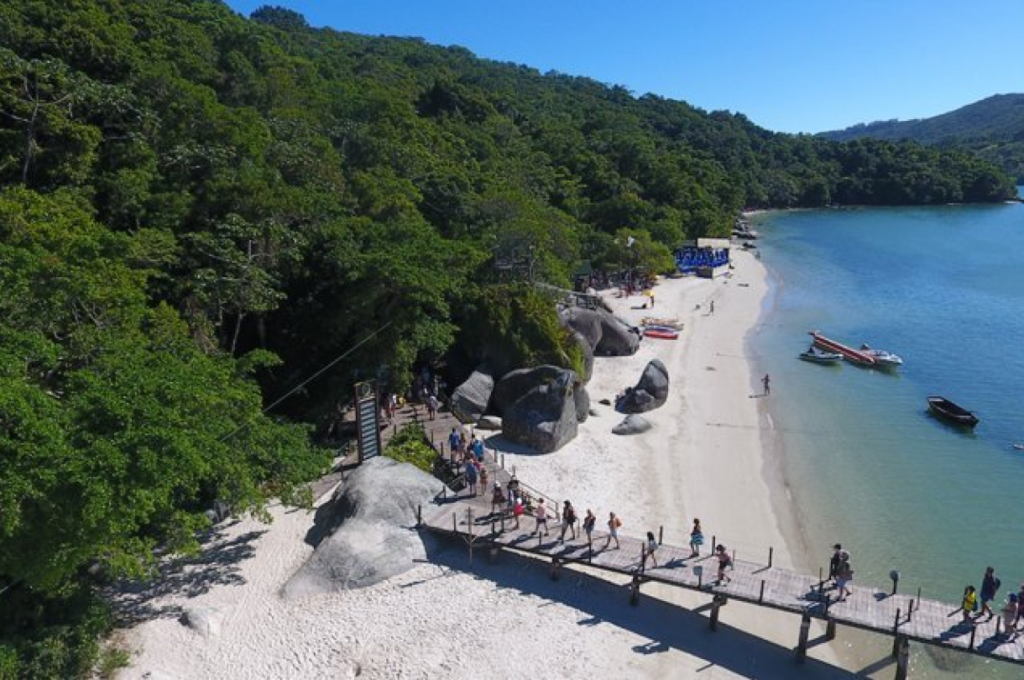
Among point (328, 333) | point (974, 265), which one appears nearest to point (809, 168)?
point (974, 265)

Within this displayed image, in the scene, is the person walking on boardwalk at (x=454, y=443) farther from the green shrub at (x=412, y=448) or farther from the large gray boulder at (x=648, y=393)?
the large gray boulder at (x=648, y=393)

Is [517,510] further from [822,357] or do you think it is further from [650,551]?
[822,357]

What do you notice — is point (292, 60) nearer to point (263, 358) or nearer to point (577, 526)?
point (263, 358)

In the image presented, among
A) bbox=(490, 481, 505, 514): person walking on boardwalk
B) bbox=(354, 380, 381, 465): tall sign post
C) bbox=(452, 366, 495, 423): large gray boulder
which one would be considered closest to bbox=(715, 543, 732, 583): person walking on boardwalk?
bbox=(490, 481, 505, 514): person walking on boardwalk

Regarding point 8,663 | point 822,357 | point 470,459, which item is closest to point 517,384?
point 470,459

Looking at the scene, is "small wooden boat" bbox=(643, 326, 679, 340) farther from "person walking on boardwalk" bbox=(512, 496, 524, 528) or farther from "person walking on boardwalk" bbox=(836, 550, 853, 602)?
"person walking on boardwalk" bbox=(836, 550, 853, 602)
